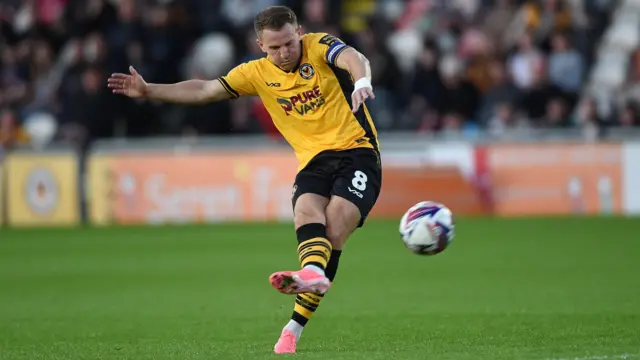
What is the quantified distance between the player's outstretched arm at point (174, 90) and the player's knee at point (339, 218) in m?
1.13

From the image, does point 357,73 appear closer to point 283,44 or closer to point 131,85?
point 283,44

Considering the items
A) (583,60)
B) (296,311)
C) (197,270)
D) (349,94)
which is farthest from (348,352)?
(583,60)

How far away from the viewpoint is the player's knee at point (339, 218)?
782 cm

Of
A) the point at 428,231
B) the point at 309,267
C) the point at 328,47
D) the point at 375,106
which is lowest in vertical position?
the point at 375,106

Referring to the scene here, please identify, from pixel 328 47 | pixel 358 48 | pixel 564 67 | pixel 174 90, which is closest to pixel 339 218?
pixel 328 47

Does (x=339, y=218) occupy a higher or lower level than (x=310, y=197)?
lower

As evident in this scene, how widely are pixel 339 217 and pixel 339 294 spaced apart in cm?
442

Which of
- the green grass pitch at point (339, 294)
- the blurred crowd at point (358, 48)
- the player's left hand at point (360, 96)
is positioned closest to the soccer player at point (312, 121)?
the player's left hand at point (360, 96)

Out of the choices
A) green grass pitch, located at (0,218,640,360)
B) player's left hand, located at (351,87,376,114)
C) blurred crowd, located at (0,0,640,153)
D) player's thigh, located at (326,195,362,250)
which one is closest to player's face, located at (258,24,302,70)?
player's left hand, located at (351,87,376,114)

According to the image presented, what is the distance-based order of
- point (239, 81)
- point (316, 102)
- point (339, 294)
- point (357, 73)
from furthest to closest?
point (339, 294)
point (239, 81)
point (316, 102)
point (357, 73)

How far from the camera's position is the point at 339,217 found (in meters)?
7.82

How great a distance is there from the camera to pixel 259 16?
7.77 metres

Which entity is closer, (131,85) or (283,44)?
(283,44)

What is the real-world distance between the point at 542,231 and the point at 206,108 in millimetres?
6937
